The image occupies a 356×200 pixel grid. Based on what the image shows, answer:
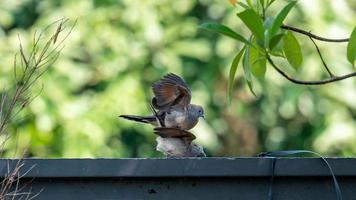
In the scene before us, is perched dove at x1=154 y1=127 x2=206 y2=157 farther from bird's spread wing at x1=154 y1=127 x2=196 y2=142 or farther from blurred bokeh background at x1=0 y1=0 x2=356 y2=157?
blurred bokeh background at x1=0 y1=0 x2=356 y2=157

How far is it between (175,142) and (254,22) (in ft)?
0.98

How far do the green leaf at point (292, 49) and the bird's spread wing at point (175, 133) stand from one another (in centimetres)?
19

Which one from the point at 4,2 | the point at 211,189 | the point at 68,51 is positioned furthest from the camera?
the point at 4,2

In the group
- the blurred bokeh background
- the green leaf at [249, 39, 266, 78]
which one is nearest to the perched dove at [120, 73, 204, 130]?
the green leaf at [249, 39, 266, 78]

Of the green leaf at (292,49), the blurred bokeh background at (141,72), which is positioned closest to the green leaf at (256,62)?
the green leaf at (292,49)

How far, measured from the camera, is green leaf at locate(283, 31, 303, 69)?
1.27 metres

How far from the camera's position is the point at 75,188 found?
1.28m

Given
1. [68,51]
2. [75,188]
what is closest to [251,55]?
[75,188]

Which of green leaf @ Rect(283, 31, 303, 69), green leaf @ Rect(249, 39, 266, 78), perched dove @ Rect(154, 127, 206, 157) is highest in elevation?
green leaf @ Rect(283, 31, 303, 69)

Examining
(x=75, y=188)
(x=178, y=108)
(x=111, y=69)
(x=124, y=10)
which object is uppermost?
(x=124, y=10)

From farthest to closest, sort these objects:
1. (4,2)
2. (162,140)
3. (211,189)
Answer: (4,2) < (162,140) < (211,189)

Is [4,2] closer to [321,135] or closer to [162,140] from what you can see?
[321,135]

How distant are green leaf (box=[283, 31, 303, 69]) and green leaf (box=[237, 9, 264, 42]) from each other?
0.41ft

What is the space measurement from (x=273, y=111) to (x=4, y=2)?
1.36 m
